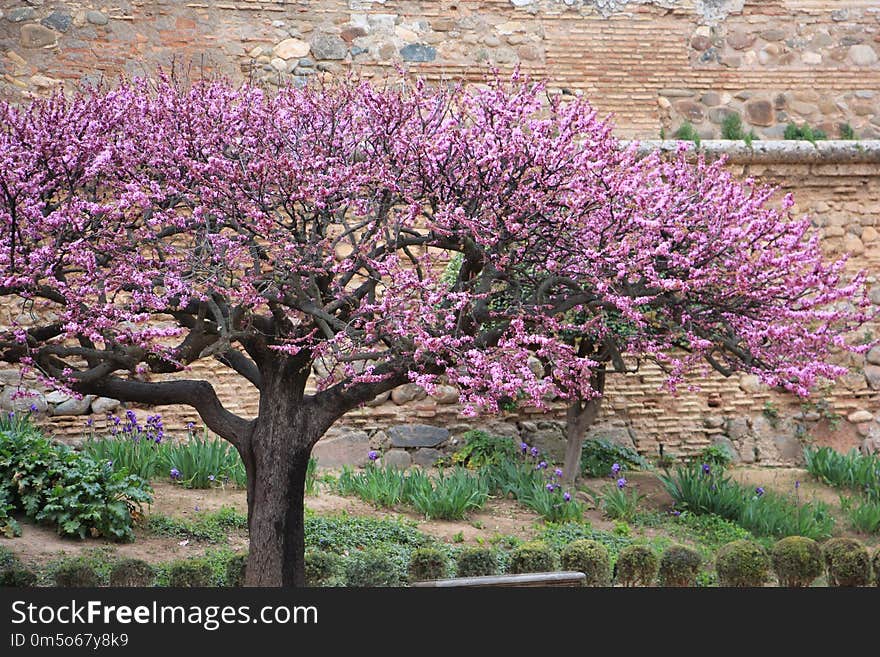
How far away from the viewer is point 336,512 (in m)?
8.61

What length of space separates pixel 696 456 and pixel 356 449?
3552mm

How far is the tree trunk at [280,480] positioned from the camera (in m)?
6.41

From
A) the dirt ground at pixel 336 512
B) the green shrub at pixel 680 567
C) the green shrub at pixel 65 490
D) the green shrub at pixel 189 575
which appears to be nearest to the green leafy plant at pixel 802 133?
the dirt ground at pixel 336 512

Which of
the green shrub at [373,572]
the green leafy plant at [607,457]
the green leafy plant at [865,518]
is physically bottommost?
the green leafy plant at [865,518]

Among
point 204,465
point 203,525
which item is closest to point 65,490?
point 203,525

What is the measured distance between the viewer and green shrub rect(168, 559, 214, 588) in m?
6.14

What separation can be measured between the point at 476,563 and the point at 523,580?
50cm

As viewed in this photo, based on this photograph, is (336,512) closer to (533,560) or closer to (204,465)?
(204,465)

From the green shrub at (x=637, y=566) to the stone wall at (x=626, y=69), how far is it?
12.8ft

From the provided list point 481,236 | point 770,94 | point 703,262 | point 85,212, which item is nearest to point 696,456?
point 770,94

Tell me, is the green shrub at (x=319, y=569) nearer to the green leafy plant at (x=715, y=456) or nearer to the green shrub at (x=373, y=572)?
the green shrub at (x=373, y=572)

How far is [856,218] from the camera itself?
11.5 meters

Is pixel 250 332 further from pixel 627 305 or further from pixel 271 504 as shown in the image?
pixel 627 305

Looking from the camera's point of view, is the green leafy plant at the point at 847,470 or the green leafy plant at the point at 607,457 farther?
the green leafy plant at the point at 607,457
